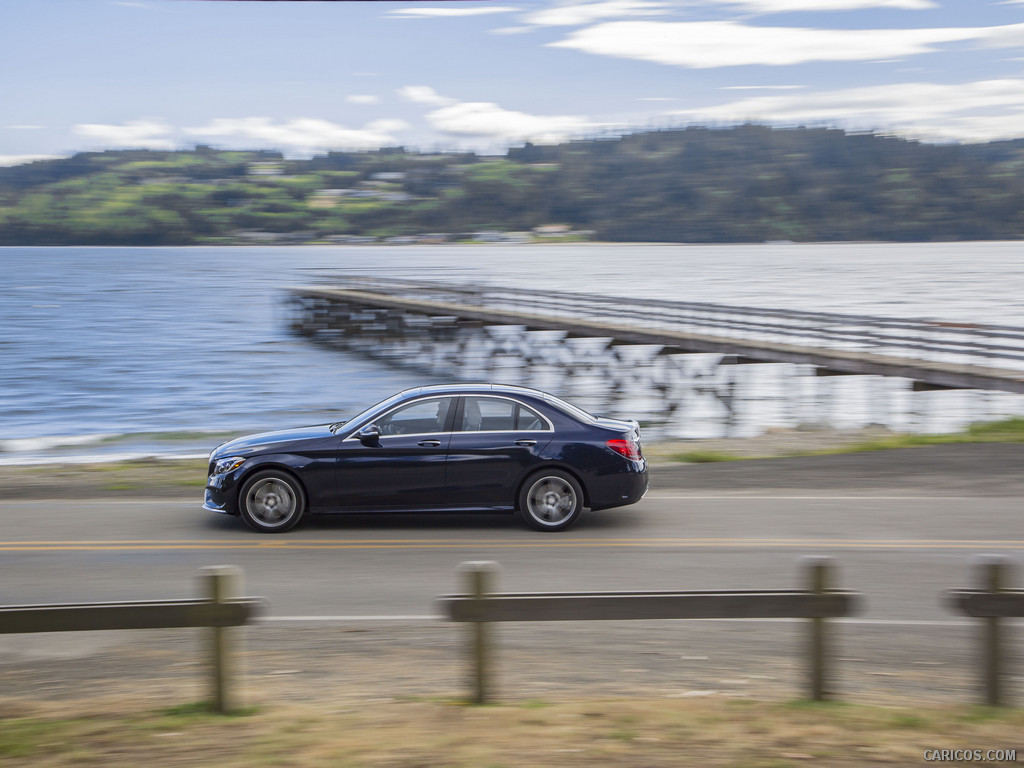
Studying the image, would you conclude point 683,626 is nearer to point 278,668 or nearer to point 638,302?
point 278,668

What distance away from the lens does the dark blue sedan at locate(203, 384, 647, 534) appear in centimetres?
1044

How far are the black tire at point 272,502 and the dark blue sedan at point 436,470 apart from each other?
0.01 meters

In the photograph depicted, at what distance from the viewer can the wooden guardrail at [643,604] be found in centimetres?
499

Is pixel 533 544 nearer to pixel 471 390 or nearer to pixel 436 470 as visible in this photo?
pixel 436 470

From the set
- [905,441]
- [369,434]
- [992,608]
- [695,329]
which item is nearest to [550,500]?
[369,434]

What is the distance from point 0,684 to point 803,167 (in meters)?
196

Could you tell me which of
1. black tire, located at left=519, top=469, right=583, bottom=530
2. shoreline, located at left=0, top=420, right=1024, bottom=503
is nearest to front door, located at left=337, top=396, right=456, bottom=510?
black tire, located at left=519, top=469, right=583, bottom=530

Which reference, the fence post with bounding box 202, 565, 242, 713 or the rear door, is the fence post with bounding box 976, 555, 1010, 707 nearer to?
the fence post with bounding box 202, 565, 242, 713

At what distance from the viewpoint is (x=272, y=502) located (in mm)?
10555

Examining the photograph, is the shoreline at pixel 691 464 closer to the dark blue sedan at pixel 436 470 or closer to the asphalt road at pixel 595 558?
the asphalt road at pixel 595 558

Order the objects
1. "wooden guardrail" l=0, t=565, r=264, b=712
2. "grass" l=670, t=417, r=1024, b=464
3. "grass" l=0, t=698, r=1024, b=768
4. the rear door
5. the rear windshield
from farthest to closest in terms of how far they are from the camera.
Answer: "grass" l=670, t=417, r=1024, b=464 < the rear windshield < the rear door < "wooden guardrail" l=0, t=565, r=264, b=712 < "grass" l=0, t=698, r=1024, b=768

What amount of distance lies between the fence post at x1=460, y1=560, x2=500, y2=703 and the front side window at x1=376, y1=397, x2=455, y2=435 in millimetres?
5400

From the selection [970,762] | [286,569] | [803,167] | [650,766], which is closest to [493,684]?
[650,766]

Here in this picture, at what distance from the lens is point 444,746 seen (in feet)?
15.3
